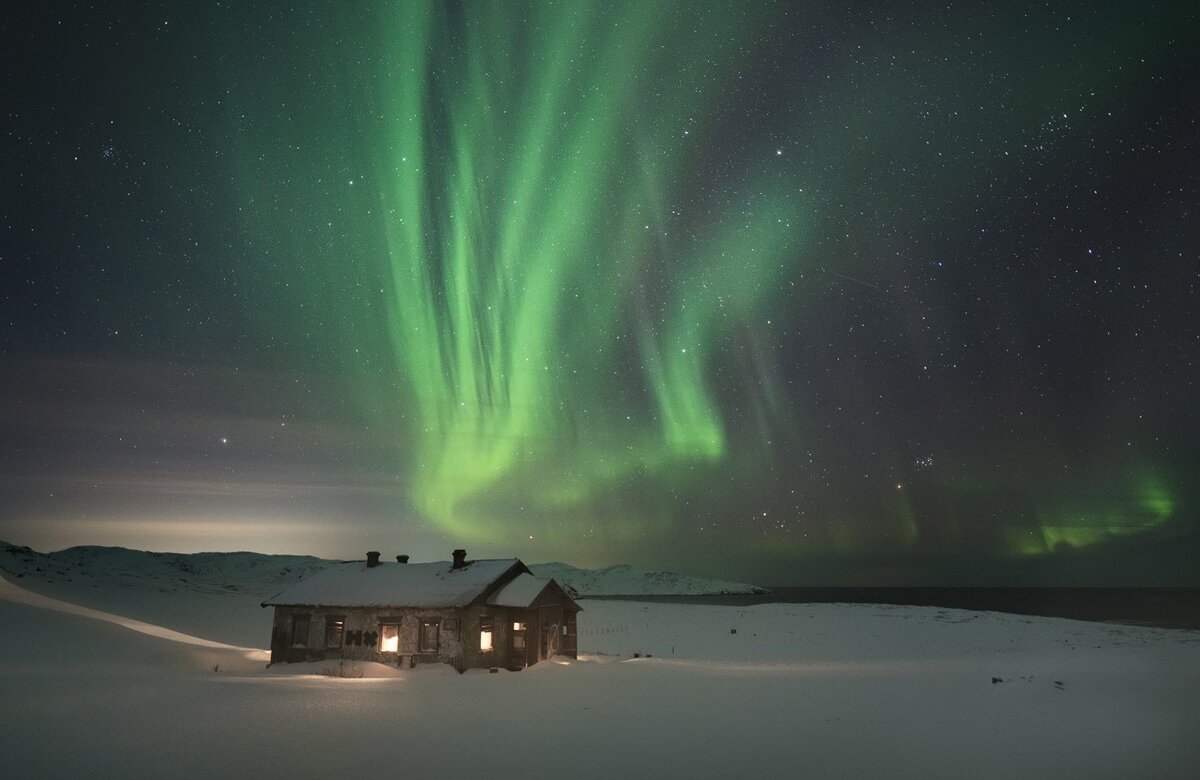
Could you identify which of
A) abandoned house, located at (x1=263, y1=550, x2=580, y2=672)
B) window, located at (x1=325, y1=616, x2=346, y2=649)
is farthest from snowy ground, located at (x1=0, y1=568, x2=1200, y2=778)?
window, located at (x1=325, y1=616, x2=346, y2=649)

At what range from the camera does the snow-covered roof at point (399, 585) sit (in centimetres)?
3092

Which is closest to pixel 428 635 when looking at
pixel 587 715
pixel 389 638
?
pixel 389 638

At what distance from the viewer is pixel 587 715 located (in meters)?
19.9

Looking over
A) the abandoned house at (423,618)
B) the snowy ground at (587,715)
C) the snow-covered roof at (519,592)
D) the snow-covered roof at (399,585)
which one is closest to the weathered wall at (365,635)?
the abandoned house at (423,618)

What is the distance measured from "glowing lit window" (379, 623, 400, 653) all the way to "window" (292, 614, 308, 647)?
3712 mm

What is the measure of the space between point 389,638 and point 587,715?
1372 cm

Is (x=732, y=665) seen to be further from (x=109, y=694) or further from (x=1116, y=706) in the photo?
(x=109, y=694)

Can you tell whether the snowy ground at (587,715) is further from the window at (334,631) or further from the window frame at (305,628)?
the window at (334,631)

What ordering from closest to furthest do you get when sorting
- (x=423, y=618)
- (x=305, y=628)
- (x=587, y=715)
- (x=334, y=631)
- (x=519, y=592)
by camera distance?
1. (x=587, y=715)
2. (x=423, y=618)
3. (x=334, y=631)
4. (x=305, y=628)
5. (x=519, y=592)

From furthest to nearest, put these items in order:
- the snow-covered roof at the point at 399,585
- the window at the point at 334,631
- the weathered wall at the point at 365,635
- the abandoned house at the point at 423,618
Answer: the window at the point at 334,631 → the snow-covered roof at the point at 399,585 → the abandoned house at the point at 423,618 → the weathered wall at the point at 365,635

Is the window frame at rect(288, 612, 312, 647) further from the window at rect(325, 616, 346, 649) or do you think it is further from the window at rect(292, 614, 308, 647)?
the window at rect(325, 616, 346, 649)

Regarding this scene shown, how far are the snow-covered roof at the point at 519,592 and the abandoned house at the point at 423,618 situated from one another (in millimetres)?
43

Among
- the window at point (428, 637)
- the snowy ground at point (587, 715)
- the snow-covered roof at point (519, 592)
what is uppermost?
the snow-covered roof at point (519, 592)

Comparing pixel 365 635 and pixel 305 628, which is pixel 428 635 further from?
pixel 305 628
